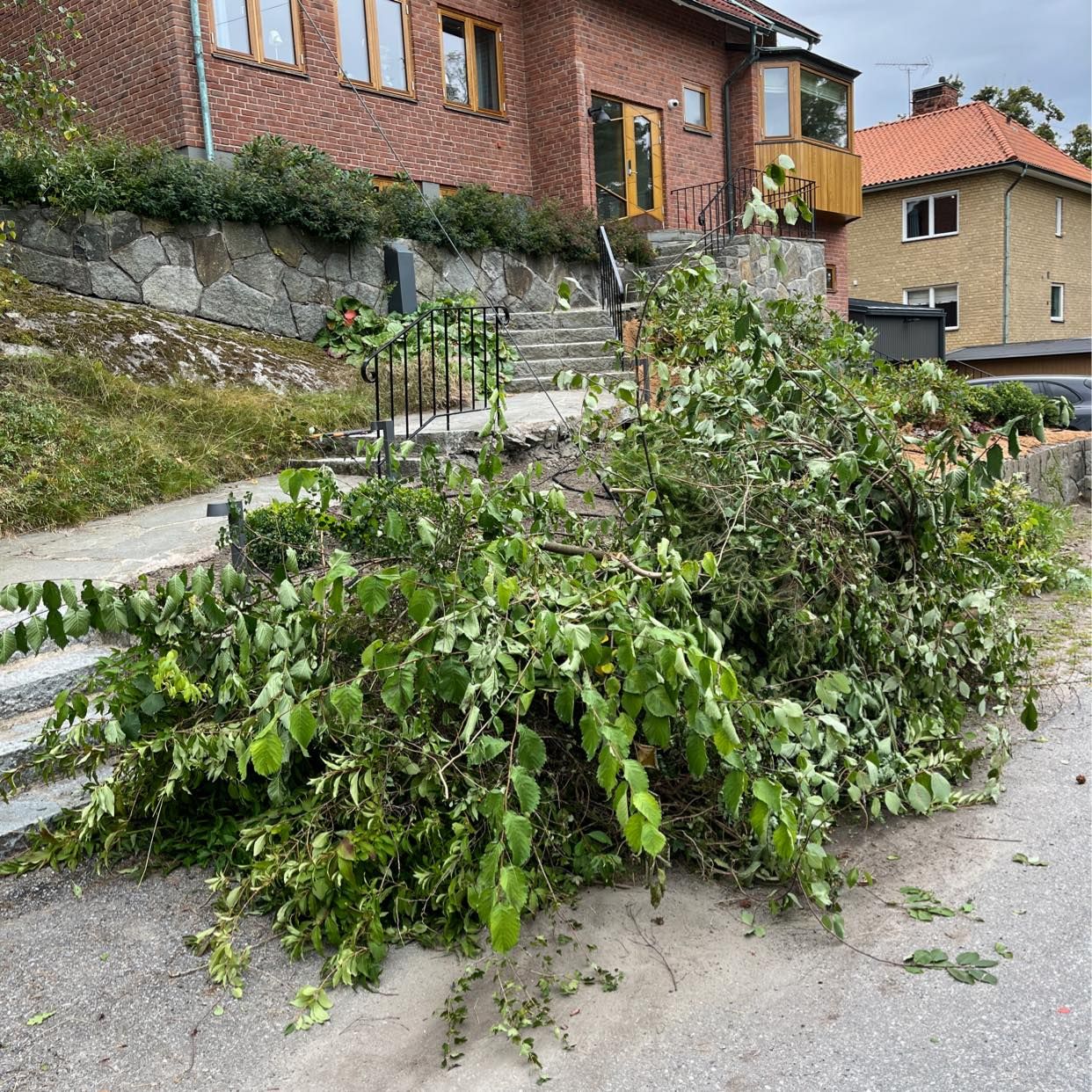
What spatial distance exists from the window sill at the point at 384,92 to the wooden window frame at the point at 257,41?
60 centimetres

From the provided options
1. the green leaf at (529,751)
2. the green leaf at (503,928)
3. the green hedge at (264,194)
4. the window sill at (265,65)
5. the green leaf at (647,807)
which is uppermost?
the window sill at (265,65)

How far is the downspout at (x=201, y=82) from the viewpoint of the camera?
A: 431 inches

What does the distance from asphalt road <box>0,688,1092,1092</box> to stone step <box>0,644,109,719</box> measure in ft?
3.21

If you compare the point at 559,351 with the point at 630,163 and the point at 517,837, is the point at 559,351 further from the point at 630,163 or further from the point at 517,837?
the point at 517,837

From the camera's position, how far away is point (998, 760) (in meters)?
3.54

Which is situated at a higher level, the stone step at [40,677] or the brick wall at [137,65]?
the brick wall at [137,65]

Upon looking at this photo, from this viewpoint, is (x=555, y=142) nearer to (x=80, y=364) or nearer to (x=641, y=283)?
(x=80, y=364)

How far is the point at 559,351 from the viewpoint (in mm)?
11383

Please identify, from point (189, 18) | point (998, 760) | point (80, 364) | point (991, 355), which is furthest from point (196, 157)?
point (991, 355)

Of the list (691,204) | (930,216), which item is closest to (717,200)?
(691,204)

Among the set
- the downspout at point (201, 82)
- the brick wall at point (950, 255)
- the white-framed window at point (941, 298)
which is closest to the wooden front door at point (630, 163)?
the downspout at point (201, 82)

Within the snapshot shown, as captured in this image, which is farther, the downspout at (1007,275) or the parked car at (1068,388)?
the downspout at (1007,275)

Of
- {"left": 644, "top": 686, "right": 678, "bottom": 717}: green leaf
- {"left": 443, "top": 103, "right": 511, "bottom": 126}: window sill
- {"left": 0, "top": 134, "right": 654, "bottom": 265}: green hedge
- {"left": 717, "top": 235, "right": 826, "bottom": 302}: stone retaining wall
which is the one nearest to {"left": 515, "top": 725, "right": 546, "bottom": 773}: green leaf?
{"left": 644, "top": 686, "right": 678, "bottom": 717}: green leaf

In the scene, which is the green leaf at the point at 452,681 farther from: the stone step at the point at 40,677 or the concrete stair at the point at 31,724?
the stone step at the point at 40,677
